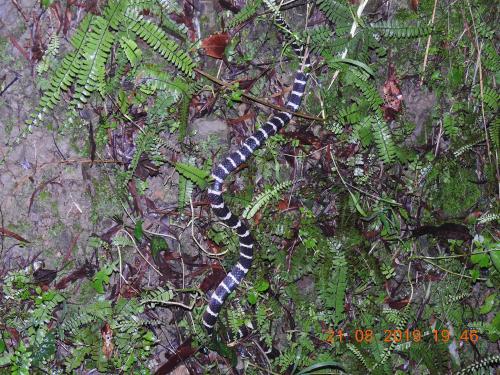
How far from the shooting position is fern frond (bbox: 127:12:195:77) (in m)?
4.99

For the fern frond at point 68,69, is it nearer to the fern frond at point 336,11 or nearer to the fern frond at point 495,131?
the fern frond at point 336,11

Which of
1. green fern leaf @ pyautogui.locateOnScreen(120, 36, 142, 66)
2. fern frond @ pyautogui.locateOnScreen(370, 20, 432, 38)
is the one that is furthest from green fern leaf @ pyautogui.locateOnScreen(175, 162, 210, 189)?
fern frond @ pyautogui.locateOnScreen(370, 20, 432, 38)

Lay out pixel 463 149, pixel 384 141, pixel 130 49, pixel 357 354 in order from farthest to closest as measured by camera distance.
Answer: pixel 463 149
pixel 357 354
pixel 384 141
pixel 130 49

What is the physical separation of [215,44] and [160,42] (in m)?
0.74

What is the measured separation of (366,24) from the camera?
5.73 m

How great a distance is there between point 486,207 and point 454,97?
A: 1504 mm

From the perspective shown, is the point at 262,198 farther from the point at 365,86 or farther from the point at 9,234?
the point at 9,234

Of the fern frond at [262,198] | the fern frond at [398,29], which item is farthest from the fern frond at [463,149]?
the fern frond at [262,198]

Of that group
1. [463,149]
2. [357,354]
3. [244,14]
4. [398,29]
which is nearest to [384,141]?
[463,149]

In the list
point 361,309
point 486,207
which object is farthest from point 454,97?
point 361,309

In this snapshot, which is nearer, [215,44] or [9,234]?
[9,234]
